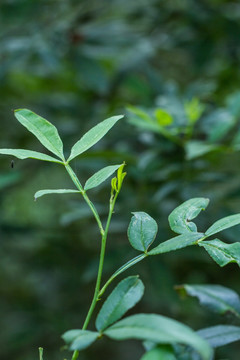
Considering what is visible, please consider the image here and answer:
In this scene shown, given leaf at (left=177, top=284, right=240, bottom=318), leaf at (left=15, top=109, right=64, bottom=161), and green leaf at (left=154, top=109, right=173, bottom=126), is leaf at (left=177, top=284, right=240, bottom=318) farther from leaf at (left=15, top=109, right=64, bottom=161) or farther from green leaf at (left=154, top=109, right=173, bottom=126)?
green leaf at (left=154, top=109, right=173, bottom=126)

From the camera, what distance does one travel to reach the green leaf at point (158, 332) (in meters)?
0.32

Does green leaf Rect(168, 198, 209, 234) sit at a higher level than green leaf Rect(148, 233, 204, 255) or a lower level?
higher

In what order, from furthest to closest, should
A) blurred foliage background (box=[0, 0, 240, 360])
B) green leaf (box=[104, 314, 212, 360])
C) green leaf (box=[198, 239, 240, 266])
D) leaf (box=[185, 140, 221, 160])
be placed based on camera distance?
1. blurred foliage background (box=[0, 0, 240, 360])
2. leaf (box=[185, 140, 221, 160])
3. green leaf (box=[198, 239, 240, 266])
4. green leaf (box=[104, 314, 212, 360])

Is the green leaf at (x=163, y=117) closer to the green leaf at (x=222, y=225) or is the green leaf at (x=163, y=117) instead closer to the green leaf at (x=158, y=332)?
the green leaf at (x=222, y=225)

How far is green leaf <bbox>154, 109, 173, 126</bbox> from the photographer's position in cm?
79

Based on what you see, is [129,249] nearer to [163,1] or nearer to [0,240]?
[0,240]

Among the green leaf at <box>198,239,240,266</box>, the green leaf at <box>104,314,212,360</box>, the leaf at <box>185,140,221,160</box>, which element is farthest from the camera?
the leaf at <box>185,140,221,160</box>

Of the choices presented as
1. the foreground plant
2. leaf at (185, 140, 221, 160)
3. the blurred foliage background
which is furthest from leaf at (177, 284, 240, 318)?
the blurred foliage background

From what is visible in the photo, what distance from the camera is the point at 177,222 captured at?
0.45 meters

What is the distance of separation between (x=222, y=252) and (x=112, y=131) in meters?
0.82

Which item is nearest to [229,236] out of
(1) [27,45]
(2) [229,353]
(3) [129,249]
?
(3) [129,249]

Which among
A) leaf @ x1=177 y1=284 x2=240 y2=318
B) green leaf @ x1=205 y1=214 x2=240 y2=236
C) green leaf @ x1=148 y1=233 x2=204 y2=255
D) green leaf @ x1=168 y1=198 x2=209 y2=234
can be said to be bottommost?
leaf @ x1=177 y1=284 x2=240 y2=318

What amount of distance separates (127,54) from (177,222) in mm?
1054

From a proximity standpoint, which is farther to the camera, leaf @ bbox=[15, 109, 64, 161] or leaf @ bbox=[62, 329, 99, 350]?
leaf @ bbox=[15, 109, 64, 161]
